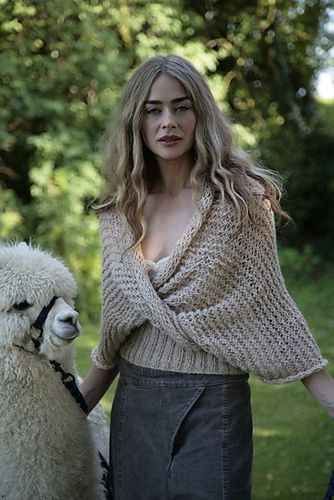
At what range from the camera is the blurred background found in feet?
19.0

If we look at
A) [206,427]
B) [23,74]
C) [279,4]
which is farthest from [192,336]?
[279,4]

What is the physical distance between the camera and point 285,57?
10.3 meters

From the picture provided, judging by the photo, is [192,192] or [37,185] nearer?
[192,192]

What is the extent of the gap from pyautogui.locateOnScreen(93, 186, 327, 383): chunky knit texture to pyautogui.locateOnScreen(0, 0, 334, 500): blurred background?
99.3 inches

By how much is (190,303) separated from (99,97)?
5.93 metres

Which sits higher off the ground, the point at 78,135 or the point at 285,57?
the point at 285,57

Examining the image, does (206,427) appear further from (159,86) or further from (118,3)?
(118,3)

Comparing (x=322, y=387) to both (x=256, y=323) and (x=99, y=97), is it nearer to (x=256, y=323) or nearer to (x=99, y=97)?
(x=256, y=323)

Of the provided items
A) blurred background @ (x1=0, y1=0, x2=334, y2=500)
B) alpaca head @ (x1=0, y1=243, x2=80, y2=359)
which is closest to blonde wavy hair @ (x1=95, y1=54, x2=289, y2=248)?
alpaca head @ (x1=0, y1=243, x2=80, y2=359)

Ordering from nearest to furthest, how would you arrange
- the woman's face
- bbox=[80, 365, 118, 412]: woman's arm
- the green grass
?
the woman's face < bbox=[80, 365, 118, 412]: woman's arm < the green grass

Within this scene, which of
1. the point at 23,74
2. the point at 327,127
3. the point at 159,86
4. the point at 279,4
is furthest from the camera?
the point at 327,127

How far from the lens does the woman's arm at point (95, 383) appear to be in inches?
97.2

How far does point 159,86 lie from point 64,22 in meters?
5.49

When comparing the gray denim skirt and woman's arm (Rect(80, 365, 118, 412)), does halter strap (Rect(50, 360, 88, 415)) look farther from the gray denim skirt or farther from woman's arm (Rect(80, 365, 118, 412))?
the gray denim skirt
